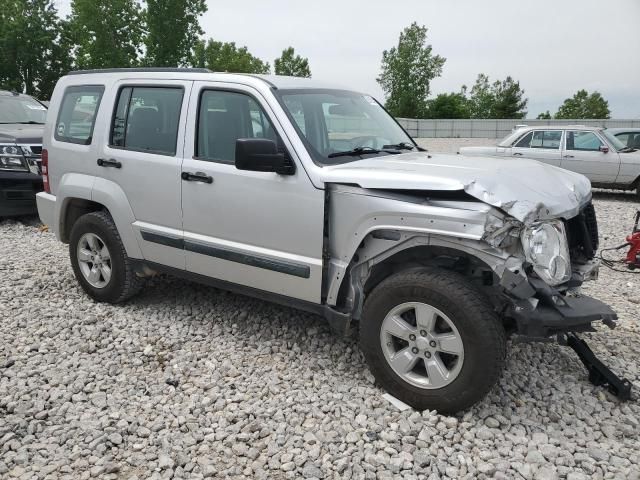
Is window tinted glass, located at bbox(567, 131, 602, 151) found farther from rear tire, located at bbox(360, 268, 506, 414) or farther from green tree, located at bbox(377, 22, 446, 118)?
green tree, located at bbox(377, 22, 446, 118)

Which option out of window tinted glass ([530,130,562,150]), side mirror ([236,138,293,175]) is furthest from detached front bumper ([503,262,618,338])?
window tinted glass ([530,130,562,150])

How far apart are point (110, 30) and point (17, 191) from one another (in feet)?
78.3

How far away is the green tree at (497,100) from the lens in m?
49.4

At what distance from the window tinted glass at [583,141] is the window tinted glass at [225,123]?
975cm

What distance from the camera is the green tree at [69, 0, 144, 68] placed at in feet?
92.2

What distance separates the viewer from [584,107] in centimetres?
6031

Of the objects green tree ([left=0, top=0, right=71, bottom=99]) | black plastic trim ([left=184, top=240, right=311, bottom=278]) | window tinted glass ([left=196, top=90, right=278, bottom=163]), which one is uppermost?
green tree ([left=0, top=0, right=71, bottom=99])

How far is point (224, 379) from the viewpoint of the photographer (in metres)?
3.72

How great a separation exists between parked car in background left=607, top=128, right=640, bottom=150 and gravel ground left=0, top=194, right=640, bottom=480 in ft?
28.1

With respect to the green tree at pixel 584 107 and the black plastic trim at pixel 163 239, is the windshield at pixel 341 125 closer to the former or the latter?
the black plastic trim at pixel 163 239

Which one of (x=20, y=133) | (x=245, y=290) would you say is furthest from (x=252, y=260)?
(x=20, y=133)

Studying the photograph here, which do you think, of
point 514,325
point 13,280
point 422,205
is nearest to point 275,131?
point 422,205

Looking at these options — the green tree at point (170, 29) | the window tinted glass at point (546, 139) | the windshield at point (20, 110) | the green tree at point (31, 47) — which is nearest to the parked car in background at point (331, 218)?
the windshield at point (20, 110)

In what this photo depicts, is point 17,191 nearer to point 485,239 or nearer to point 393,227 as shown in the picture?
point 393,227
